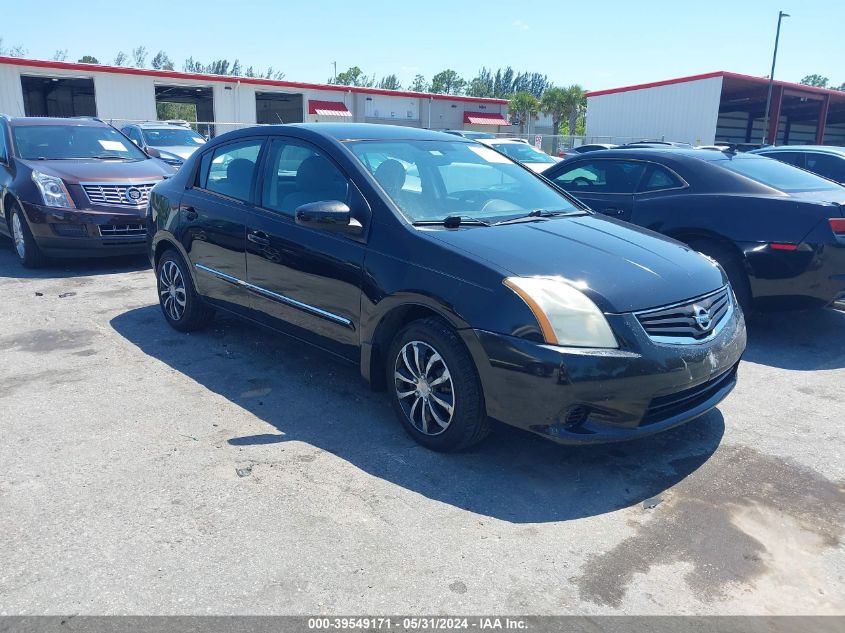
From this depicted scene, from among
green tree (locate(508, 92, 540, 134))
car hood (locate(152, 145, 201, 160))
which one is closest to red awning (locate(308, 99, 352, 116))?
car hood (locate(152, 145, 201, 160))

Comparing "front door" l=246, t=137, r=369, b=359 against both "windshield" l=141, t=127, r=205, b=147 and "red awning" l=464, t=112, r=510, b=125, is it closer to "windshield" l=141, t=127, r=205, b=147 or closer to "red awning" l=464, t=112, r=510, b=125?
"windshield" l=141, t=127, r=205, b=147

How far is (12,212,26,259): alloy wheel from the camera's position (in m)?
8.32

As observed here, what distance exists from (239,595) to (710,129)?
38737 mm

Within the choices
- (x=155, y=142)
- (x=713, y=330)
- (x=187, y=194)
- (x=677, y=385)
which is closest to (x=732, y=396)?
(x=713, y=330)

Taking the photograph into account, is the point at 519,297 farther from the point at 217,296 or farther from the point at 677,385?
the point at 217,296

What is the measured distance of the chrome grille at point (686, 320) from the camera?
3436mm

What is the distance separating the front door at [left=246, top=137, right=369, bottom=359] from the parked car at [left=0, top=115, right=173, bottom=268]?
4.10m

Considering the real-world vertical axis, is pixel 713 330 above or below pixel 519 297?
below

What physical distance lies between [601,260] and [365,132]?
6.41 feet

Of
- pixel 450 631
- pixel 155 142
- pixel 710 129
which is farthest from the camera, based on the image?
pixel 710 129

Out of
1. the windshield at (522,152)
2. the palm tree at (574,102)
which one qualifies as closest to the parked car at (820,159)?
the windshield at (522,152)

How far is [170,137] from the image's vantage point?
17.5 m

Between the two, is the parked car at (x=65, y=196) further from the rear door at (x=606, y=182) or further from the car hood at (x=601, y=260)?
the car hood at (x=601, y=260)

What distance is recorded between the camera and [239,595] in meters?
2.64
